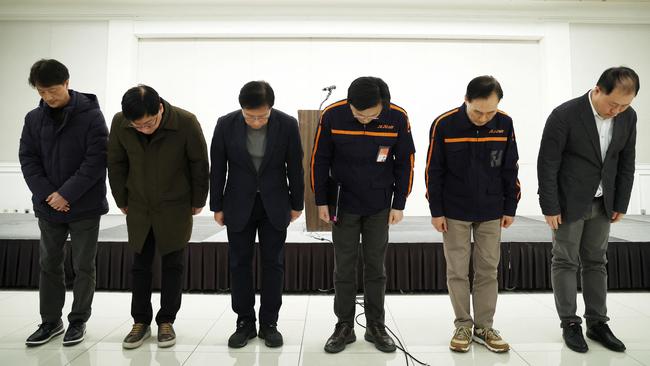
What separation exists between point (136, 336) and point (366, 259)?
3.72 ft

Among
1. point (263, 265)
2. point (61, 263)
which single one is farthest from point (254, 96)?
point (61, 263)

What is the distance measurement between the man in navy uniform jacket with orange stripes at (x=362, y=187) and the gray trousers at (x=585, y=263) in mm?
802

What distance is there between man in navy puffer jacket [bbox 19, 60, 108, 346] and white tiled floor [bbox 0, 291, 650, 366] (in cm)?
20

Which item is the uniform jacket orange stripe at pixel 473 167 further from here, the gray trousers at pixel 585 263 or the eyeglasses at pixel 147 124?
the eyeglasses at pixel 147 124

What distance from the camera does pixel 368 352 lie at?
5.80ft

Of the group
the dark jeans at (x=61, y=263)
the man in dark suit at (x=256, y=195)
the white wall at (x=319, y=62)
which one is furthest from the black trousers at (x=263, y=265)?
the white wall at (x=319, y=62)

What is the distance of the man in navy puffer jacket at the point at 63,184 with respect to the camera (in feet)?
5.99

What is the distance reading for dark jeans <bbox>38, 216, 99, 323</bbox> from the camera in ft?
6.10

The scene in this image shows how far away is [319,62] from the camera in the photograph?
5805 millimetres

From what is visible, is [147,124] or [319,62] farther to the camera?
[319,62]

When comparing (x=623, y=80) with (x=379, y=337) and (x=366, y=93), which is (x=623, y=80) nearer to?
(x=366, y=93)

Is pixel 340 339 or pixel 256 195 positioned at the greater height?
pixel 256 195

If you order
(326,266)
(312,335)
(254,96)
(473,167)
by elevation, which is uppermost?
(254,96)

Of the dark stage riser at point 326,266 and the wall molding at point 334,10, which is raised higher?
the wall molding at point 334,10
